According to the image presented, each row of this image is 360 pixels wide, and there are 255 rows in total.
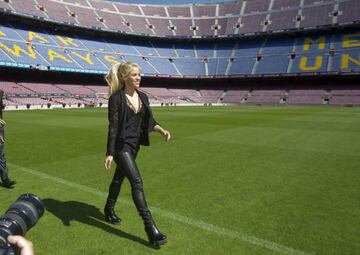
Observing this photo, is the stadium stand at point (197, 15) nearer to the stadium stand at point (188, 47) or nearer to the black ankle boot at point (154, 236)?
the stadium stand at point (188, 47)

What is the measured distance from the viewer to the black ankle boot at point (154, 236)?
3756mm

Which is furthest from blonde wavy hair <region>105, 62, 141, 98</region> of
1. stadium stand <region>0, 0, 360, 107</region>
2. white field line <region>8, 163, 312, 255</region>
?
stadium stand <region>0, 0, 360, 107</region>

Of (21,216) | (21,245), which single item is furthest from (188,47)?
(21,245)

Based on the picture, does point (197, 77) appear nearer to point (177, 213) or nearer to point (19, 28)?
point (19, 28)

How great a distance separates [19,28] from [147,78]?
25453 millimetres

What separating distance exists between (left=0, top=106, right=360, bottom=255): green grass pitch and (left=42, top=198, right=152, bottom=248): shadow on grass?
0.05 ft

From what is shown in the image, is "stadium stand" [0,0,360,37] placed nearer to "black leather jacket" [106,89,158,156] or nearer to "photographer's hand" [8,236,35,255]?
"black leather jacket" [106,89,158,156]

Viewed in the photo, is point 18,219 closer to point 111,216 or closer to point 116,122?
point 116,122

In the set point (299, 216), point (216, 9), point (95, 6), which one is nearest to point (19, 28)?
point (95, 6)

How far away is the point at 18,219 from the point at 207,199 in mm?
3760

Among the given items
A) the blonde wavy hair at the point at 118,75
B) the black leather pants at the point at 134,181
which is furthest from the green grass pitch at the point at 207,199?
the blonde wavy hair at the point at 118,75

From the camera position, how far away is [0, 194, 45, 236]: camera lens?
6.78 ft

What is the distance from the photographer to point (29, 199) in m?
2.46

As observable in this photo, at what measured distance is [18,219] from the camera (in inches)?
85.5
